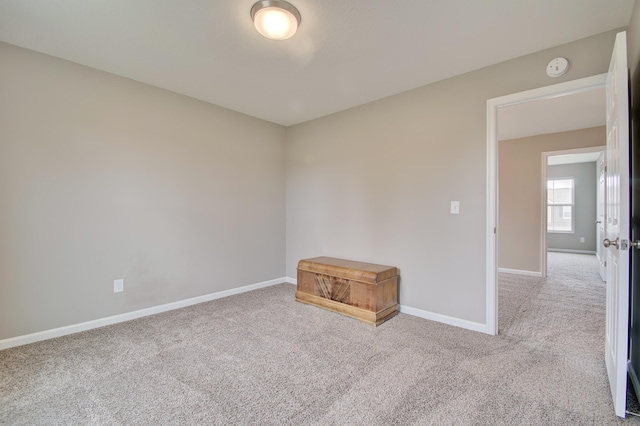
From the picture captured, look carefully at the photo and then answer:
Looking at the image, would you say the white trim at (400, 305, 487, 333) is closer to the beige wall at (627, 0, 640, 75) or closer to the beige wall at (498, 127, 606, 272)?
the beige wall at (627, 0, 640, 75)

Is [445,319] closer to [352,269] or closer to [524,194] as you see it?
[352,269]

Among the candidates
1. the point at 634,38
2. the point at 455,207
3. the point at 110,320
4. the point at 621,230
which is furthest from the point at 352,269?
the point at 634,38

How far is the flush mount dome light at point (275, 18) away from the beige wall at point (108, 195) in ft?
5.63

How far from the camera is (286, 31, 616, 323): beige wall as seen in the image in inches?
103

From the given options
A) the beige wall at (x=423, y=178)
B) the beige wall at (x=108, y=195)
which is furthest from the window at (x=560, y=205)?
the beige wall at (x=108, y=195)

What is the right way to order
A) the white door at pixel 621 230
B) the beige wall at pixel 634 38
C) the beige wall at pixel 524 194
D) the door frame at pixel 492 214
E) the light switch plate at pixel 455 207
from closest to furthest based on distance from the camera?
the white door at pixel 621 230, the beige wall at pixel 634 38, the door frame at pixel 492 214, the light switch plate at pixel 455 207, the beige wall at pixel 524 194

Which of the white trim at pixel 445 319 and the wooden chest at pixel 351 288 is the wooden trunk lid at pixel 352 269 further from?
the white trim at pixel 445 319

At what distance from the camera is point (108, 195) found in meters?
2.77

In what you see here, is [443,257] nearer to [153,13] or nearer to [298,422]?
[298,422]

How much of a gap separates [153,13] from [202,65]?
A: 26.3 inches

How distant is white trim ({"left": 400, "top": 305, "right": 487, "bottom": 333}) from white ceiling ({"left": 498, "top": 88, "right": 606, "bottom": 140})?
7.41ft

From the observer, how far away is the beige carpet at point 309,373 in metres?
1.58

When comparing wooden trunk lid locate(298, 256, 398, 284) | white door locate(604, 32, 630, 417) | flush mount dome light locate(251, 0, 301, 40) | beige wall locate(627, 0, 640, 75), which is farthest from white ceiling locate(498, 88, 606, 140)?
flush mount dome light locate(251, 0, 301, 40)

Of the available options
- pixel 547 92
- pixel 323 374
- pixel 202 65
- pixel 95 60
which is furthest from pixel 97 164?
pixel 547 92
